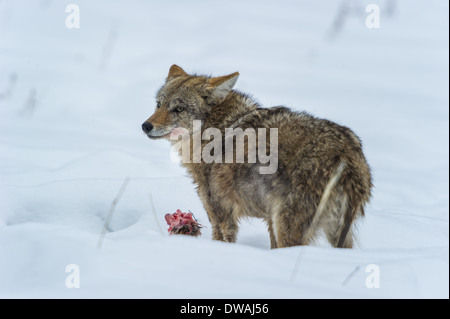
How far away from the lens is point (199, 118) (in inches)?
187

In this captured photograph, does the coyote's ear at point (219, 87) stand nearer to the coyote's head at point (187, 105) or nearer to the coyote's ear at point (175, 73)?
the coyote's head at point (187, 105)

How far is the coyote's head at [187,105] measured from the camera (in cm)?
470

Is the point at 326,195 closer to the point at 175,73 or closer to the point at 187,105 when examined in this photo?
the point at 187,105

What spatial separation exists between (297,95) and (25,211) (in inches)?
255

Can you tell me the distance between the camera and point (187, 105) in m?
4.76

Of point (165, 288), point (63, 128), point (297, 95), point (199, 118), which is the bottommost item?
point (165, 288)

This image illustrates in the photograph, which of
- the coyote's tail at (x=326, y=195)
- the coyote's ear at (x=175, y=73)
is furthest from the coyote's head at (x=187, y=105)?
the coyote's tail at (x=326, y=195)

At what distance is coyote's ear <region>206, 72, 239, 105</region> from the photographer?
470 centimetres

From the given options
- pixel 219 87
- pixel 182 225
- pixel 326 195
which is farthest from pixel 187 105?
pixel 326 195

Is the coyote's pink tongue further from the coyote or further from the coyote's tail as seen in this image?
the coyote's tail

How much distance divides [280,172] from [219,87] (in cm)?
117

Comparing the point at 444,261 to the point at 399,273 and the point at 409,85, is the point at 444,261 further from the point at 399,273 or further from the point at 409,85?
the point at 409,85

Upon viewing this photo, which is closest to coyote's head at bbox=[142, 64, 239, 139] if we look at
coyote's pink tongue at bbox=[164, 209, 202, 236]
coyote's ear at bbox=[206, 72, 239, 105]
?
coyote's ear at bbox=[206, 72, 239, 105]

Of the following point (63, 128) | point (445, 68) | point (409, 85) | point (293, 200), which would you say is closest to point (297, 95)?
point (409, 85)
